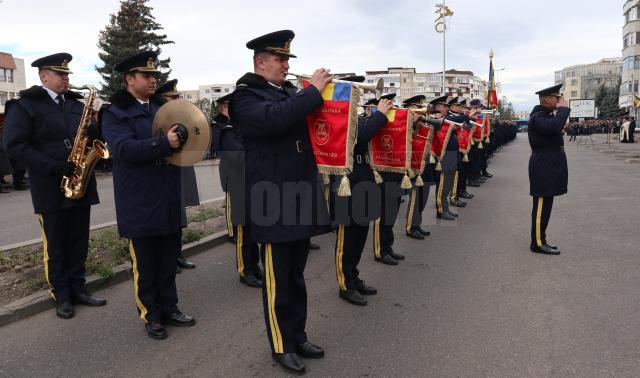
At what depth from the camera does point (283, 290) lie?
10.3 ft

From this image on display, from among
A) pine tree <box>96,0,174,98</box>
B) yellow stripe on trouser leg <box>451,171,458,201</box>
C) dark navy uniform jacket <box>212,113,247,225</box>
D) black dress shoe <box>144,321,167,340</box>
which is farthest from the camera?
pine tree <box>96,0,174,98</box>

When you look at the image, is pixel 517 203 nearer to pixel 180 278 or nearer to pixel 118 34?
pixel 180 278

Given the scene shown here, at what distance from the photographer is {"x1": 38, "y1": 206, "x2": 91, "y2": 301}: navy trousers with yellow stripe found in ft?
13.5

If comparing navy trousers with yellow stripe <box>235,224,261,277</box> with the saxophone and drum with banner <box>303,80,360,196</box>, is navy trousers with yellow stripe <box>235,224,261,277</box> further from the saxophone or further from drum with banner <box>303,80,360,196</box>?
drum with banner <box>303,80,360,196</box>

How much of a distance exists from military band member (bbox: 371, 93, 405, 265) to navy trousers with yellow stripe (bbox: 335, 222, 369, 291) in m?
0.74

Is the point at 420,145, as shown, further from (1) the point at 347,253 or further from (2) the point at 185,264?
(2) the point at 185,264

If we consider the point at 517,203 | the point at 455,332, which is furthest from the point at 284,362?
the point at 517,203

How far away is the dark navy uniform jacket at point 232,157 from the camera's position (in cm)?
514

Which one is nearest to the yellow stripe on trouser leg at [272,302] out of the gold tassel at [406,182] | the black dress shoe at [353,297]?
the black dress shoe at [353,297]

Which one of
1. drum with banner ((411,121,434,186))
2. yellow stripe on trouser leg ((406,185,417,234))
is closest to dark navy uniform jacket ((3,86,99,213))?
drum with banner ((411,121,434,186))

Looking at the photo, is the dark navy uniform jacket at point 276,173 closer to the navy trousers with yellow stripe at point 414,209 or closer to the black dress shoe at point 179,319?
the black dress shoe at point 179,319

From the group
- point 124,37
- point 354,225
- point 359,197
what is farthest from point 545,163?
point 124,37

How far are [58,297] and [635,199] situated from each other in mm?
10708

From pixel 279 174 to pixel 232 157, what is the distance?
232 cm
